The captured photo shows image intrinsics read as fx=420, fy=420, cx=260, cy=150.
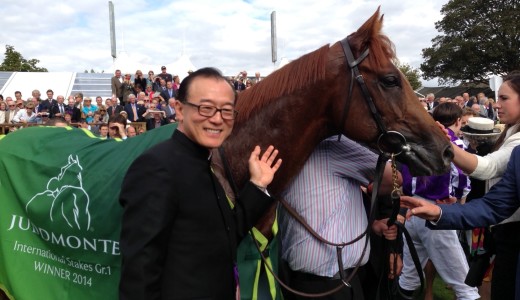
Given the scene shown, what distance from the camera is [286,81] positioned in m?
2.12

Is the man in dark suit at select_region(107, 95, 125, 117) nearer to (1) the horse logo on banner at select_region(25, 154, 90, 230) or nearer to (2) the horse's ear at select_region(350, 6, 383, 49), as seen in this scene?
(1) the horse logo on banner at select_region(25, 154, 90, 230)

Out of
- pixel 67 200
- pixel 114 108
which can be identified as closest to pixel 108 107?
pixel 114 108

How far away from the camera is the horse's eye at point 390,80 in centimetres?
198

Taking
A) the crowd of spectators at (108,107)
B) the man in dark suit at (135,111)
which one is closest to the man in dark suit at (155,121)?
the crowd of spectators at (108,107)

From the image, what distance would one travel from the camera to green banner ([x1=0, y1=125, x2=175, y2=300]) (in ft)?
7.15

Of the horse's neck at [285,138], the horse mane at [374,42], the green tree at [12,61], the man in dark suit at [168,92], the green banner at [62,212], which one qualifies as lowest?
the green banner at [62,212]

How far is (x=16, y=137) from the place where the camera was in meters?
2.86

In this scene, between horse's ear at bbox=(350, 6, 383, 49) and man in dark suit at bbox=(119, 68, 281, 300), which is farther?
horse's ear at bbox=(350, 6, 383, 49)

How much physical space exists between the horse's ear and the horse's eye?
0.63 feet

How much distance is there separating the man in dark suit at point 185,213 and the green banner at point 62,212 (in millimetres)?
627

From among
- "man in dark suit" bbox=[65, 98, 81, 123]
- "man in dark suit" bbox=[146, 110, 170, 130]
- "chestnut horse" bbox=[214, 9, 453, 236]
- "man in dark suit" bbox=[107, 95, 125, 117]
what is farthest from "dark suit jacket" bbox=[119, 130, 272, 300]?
"man in dark suit" bbox=[65, 98, 81, 123]

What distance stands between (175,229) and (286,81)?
1.02m

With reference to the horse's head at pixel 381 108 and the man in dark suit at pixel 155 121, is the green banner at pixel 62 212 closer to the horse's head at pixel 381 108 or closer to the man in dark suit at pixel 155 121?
the horse's head at pixel 381 108

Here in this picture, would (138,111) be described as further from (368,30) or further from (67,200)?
(368,30)
